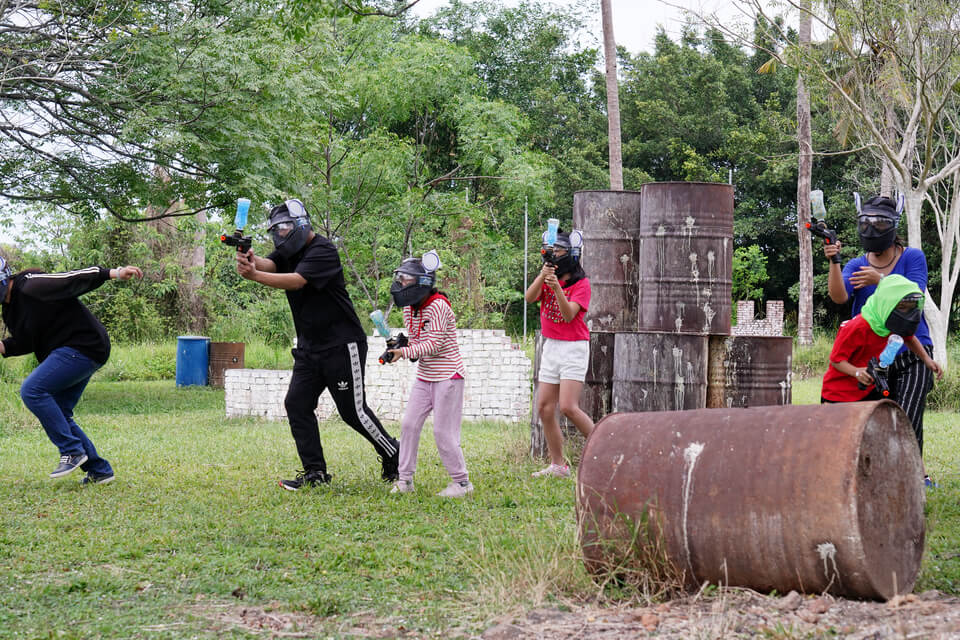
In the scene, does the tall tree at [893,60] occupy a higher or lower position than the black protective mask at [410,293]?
higher

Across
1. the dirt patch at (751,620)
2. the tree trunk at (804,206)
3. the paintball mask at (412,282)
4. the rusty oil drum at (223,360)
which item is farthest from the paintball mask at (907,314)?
the tree trunk at (804,206)

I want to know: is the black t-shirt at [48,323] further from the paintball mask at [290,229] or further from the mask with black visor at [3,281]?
the paintball mask at [290,229]

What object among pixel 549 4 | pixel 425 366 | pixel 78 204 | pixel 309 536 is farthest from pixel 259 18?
pixel 549 4

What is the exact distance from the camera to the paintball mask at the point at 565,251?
7.71 m

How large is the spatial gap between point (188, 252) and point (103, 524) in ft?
82.9

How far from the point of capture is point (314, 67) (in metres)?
17.6

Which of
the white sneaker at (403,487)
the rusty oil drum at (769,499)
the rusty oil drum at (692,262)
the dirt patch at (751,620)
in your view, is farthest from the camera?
the rusty oil drum at (692,262)

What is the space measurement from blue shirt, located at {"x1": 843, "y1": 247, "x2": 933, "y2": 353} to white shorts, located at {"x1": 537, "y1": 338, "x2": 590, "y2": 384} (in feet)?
6.70

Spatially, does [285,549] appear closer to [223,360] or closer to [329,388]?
[329,388]

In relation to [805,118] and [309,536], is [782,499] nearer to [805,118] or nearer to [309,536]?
[309,536]

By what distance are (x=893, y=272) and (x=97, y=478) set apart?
6304mm

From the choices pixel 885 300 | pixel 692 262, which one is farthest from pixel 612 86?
pixel 885 300

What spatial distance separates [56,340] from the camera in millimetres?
7996

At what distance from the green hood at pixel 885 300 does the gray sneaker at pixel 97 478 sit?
5.94 meters
